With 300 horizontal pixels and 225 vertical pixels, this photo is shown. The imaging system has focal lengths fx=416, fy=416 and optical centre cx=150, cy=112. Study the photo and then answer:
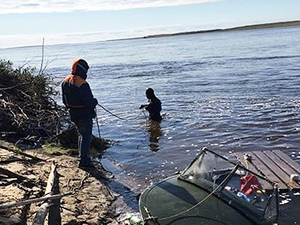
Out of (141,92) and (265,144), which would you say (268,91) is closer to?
(141,92)

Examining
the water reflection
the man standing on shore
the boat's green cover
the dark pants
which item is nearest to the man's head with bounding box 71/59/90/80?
the man standing on shore

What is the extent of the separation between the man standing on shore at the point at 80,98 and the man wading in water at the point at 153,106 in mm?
5663

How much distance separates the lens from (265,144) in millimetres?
11102

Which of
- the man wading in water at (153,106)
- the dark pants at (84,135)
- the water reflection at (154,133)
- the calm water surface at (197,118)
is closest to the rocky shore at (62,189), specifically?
the dark pants at (84,135)

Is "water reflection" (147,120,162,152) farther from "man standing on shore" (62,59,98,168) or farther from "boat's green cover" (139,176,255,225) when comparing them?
"boat's green cover" (139,176,255,225)

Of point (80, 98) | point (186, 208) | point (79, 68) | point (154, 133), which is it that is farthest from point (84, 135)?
point (154, 133)

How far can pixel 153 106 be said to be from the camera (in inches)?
563

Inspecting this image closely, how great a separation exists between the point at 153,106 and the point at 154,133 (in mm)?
1478

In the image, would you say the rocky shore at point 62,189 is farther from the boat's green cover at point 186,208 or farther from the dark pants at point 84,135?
the boat's green cover at point 186,208

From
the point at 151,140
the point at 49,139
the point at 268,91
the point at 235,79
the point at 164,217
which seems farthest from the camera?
the point at 235,79

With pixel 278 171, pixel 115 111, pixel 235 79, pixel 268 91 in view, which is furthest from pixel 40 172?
pixel 235 79

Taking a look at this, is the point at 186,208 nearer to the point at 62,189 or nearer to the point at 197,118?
the point at 62,189

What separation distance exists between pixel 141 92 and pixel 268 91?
6772mm

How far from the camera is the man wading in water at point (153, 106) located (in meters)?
13.9
